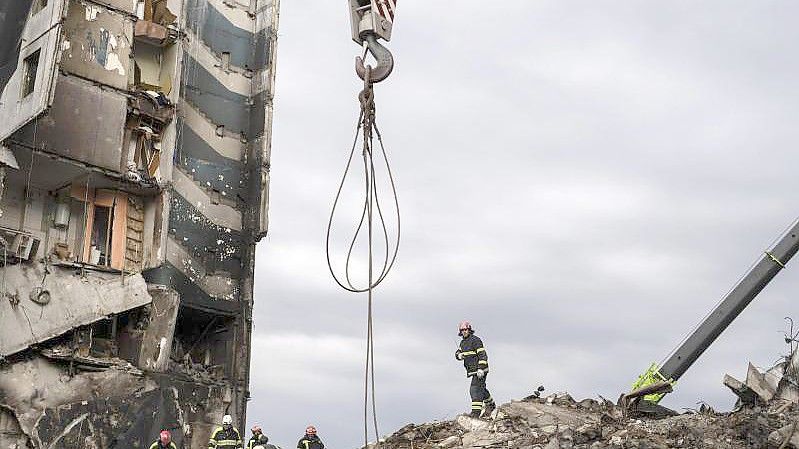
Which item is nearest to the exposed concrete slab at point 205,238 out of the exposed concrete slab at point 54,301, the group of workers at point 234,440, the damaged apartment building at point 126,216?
the damaged apartment building at point 126,216

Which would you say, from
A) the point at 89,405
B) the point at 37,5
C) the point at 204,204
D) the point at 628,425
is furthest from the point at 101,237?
the point at 628,425

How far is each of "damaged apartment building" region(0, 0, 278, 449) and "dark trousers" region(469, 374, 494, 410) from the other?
898 cm

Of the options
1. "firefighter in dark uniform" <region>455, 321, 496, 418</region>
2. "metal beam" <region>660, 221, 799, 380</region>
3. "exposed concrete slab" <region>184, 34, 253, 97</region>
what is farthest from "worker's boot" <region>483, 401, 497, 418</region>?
"exposed concrete slab" <region>184, 34, 253, 97</region>

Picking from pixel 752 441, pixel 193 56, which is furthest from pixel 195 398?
pixel 752 441

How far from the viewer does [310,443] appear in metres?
17.4

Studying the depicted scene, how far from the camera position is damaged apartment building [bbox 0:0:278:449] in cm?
1998

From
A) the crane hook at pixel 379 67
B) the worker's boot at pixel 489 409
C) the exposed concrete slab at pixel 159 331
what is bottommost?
the worker's boot at pixel 489 409

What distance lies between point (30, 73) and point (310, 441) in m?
11.6

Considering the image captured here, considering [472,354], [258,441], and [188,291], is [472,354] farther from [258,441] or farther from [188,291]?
[188,291]

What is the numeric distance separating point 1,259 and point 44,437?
424cm

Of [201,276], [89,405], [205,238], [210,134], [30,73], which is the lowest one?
[89,405]

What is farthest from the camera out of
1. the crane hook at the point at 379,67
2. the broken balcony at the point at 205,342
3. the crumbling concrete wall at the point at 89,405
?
the broken balcony at the point at 205,342

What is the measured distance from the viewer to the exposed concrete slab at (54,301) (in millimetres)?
19531

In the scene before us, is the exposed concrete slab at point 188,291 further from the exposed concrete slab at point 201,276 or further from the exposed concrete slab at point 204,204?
the exposed concrete slab at point 204,204
